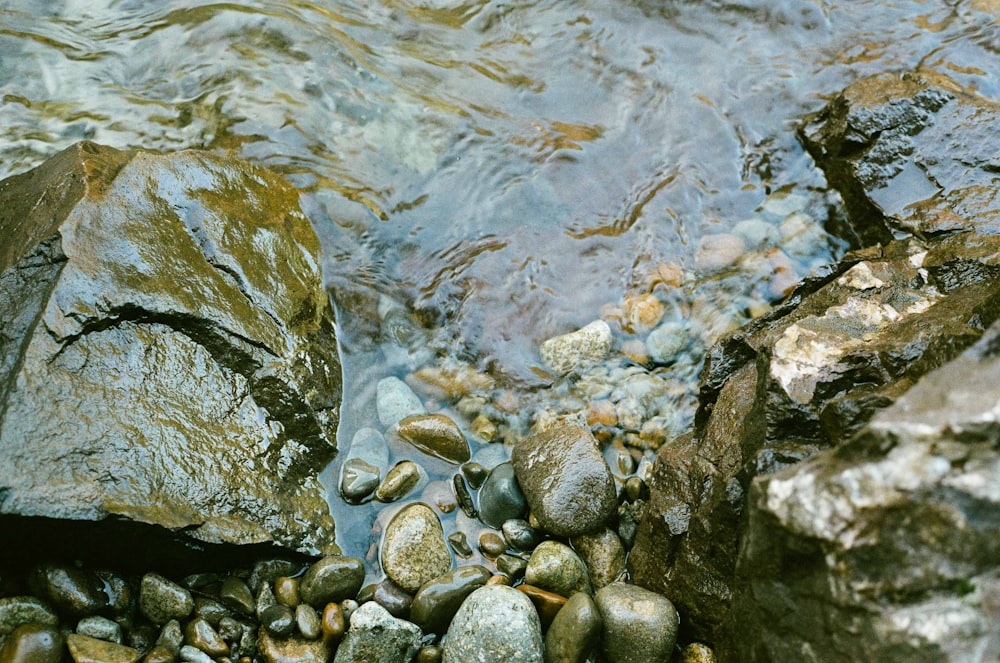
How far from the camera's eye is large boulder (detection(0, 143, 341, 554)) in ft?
10.1

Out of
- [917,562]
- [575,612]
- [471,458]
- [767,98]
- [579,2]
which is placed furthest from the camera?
[579,2]

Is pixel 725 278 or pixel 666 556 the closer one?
pixel 666 556

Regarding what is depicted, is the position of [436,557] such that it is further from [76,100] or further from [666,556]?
[76,100]

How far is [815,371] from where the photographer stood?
111 inches

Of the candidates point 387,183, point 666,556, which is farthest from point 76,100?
point 666,556

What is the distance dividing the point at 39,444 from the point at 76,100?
3290 mm

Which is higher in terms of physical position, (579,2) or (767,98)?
(579,2)

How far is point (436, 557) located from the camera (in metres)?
3.41

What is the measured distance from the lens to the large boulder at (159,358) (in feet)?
10.1

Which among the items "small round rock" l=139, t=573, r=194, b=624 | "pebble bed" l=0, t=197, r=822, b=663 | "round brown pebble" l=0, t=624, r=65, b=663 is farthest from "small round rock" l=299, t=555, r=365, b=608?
"round brown pebble" l=0, t=624, r=65, b=663

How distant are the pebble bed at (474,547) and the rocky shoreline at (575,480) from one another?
1 cm

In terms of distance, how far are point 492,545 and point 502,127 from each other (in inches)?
126

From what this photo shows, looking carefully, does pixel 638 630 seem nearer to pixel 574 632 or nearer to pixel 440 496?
pixel 574 632

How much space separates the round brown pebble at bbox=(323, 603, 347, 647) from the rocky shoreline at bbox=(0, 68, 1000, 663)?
0.4 inches
